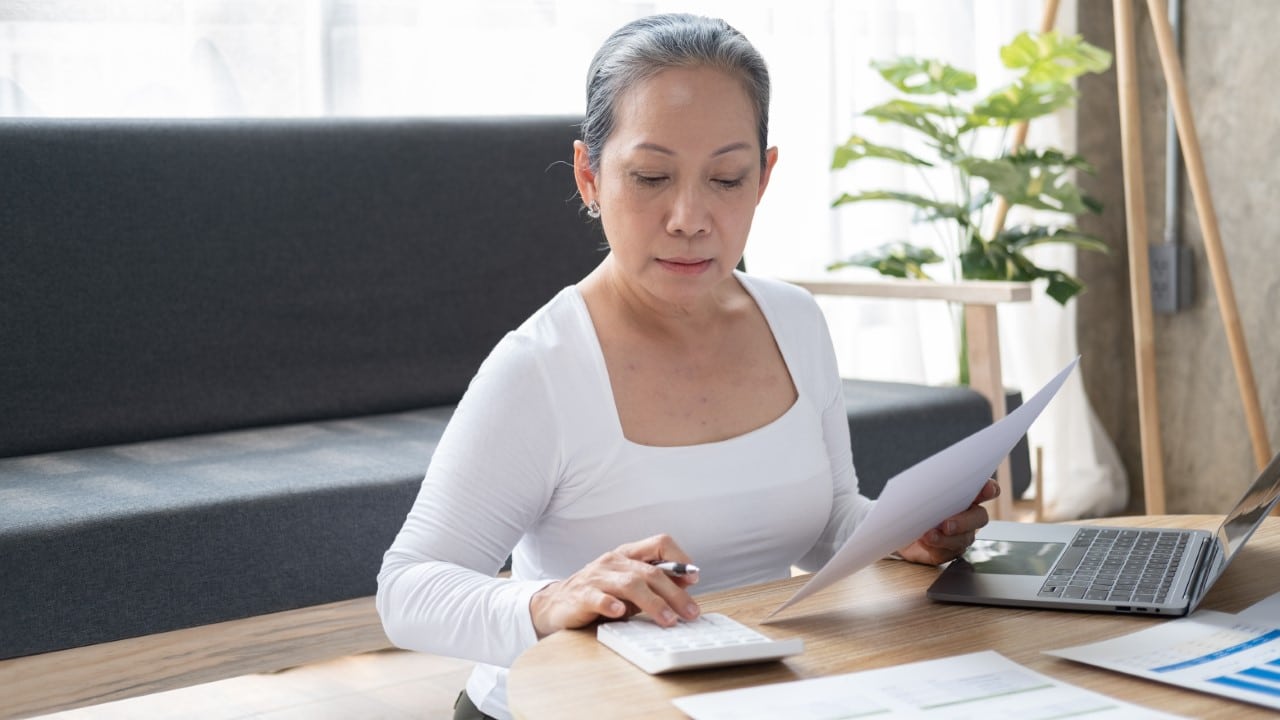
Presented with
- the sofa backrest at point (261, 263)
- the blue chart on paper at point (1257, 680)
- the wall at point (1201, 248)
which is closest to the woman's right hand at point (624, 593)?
the blue chart on paper at point (1257, 680)

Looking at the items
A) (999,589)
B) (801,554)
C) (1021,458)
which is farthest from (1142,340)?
(999,589)

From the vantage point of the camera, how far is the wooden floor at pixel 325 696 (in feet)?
7.52

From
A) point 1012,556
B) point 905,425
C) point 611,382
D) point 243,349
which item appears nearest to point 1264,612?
point 1012,556

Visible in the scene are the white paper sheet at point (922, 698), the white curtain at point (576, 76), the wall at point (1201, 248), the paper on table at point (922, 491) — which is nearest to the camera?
the white paper sheet at point (922, 698)

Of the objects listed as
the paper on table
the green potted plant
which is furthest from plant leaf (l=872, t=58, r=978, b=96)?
the paper on table

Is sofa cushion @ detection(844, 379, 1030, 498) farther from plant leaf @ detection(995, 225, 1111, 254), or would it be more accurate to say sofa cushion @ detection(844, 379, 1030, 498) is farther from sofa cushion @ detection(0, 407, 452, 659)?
sofa cushion @ detection(0, 407, 452, 659)

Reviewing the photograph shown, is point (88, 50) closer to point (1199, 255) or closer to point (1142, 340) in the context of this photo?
point (1142, 340)

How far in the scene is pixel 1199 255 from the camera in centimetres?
344

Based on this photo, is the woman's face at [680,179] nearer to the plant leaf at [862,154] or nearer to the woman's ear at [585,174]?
the woman's ear at [585,174]

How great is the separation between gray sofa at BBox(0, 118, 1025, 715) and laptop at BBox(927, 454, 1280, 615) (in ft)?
3.36

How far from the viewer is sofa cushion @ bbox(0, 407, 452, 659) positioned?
5.50ft

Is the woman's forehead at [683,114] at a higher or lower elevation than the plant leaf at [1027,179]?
higher

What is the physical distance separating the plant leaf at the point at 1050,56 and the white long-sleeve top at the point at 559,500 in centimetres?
200

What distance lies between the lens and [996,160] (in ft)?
9.96
